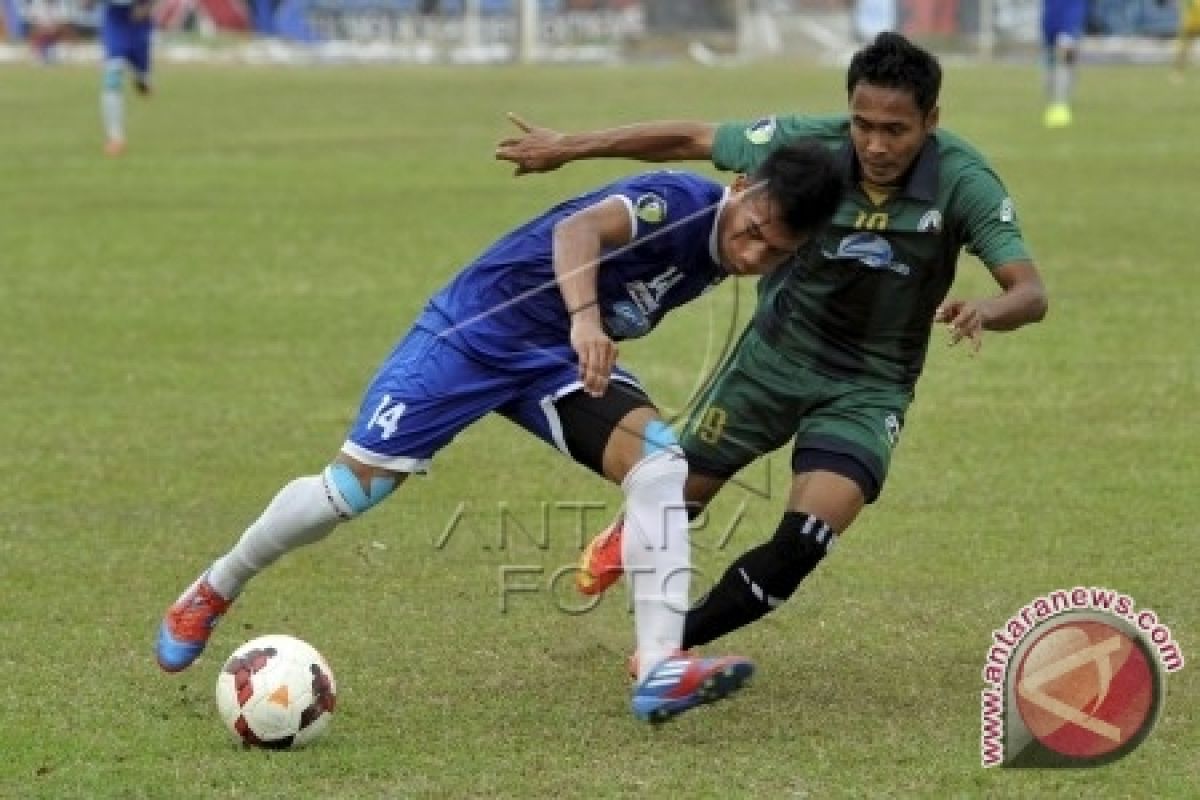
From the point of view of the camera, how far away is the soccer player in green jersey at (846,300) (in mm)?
7488

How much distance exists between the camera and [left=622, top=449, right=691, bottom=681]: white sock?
23.0 ft

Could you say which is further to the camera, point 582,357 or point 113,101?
point 113,101

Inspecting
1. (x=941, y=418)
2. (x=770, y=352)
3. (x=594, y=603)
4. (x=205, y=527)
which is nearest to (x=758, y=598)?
(x=770, y=352)

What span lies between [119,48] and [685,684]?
22.4 m

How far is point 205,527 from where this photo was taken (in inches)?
406

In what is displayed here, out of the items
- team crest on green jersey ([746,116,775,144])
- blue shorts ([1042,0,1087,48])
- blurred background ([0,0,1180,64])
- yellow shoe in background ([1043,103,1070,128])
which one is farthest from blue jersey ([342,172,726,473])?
blurred background ([0,0,1180,64])

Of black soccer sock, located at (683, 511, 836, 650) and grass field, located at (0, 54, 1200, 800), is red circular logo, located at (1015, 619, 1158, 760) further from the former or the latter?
black soccer sock, located at (683, 511, 836, 650)

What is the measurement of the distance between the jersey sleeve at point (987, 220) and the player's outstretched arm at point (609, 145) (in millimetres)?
807

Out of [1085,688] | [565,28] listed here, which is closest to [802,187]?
[1085,688]

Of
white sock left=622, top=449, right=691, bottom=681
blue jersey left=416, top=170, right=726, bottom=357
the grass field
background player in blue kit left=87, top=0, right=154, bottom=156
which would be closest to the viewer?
the grass field

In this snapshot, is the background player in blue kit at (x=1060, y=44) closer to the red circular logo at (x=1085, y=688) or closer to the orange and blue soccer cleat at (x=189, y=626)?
the orange and blue soccer cleat at (x=189, y=626)

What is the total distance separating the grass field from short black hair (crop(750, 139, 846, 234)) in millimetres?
1464

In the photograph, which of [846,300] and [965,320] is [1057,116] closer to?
[846,300]

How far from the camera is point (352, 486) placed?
24.2ft
